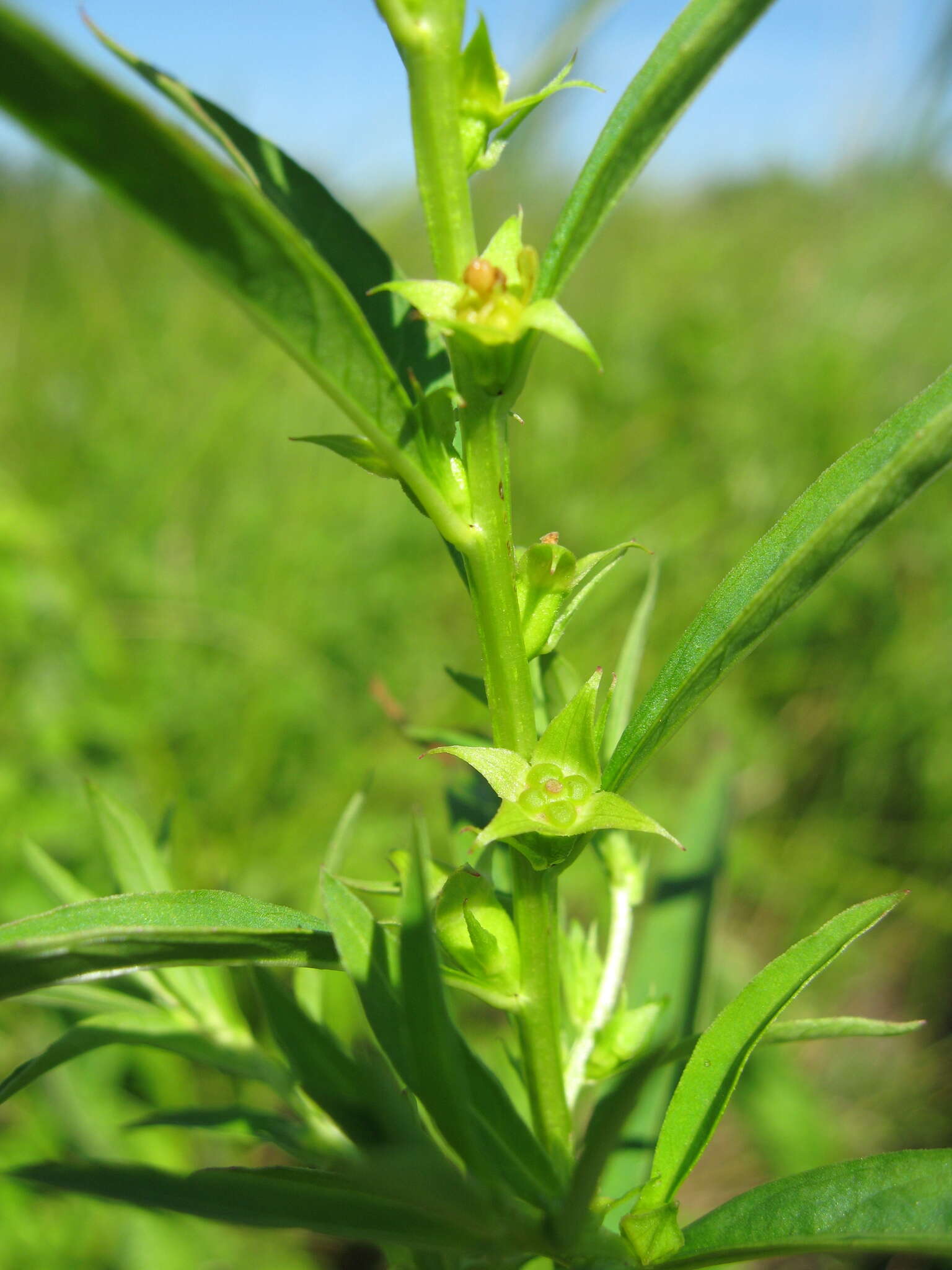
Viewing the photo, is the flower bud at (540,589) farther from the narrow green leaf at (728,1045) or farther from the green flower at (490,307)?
the narrow green leaf at (728,1045)

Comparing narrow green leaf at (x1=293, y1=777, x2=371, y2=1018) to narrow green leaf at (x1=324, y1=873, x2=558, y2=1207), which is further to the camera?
narrow green leaf at (x1=293, y1=777, x2=371, y2=1018)

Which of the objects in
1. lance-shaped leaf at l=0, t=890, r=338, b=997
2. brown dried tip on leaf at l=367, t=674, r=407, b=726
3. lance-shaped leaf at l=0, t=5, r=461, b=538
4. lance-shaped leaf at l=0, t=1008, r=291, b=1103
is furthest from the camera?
brown dried tip on leaf at l=367, t=674, r=407, b=726

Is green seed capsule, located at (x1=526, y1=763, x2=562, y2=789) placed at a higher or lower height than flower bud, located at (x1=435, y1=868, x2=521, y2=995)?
higher

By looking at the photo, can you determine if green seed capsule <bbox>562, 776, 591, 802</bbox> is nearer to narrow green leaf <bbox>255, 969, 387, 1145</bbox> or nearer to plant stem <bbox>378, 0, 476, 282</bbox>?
narrow green leaf <bbox>255, 969, 387, 1145</bbox>

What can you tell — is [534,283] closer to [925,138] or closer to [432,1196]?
[432,1196]

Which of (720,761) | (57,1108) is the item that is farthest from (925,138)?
(57,1108)

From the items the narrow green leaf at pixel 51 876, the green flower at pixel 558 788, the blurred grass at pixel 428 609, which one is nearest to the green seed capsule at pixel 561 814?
the green flower at pixel 558 788

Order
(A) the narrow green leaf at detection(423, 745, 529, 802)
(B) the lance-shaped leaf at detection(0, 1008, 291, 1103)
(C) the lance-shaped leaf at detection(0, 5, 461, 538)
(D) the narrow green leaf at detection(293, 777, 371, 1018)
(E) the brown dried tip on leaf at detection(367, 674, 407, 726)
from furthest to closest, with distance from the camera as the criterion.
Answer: (E) the brown dried tip on leaf at detection(367, 674, 407, 726) → (D) the narrow green leaf at detection(293, 777, 371, 1018) → (B) the lance-shaped leaf at detection(0, 1008, 291, 1103) → (A) the narrow green leaf at detection(423, 745, 529, 802) → (C) the lance-shaped leaf at detection(0, 5, 461, 538)

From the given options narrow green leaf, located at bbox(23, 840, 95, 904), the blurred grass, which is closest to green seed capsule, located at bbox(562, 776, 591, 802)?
narrow green leaf, located at bbox(23, 840, 95, 904)
